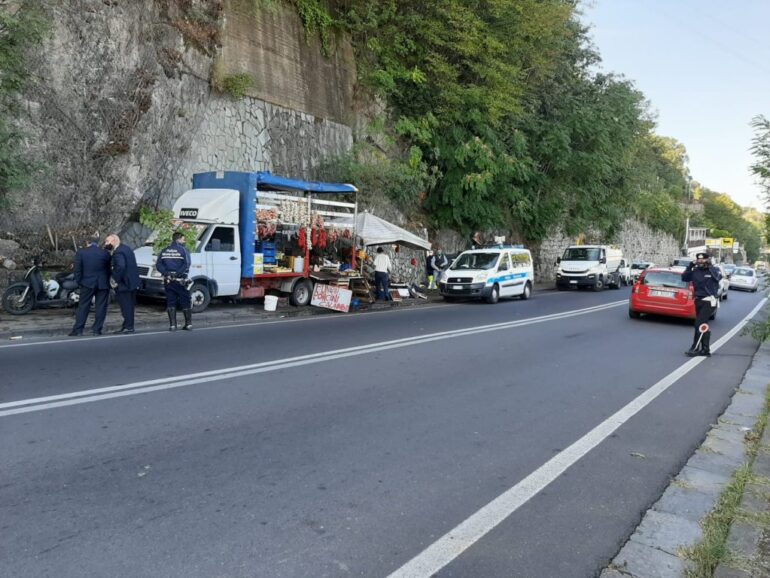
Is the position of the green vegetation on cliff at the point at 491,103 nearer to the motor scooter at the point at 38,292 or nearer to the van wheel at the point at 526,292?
the van wheel at the point at 526,292

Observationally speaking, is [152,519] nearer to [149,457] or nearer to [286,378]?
[149,457]

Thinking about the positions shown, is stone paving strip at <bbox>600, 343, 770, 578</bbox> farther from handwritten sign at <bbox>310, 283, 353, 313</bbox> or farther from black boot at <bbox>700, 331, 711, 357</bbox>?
handwritten sign at <bbox>310, 283, 353, 313</bbox>

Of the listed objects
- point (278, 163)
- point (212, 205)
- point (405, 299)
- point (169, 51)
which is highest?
point (169, 51)

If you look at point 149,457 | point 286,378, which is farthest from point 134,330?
point 149,457

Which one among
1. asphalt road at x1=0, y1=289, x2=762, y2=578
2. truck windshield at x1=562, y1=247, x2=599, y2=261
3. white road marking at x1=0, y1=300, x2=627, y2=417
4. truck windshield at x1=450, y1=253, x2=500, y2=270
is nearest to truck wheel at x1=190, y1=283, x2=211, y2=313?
asphalt road at x1=0, y1=289, x2=762, y2=578

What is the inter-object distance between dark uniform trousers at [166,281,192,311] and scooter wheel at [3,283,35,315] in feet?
10.6

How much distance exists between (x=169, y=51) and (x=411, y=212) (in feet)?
39.1

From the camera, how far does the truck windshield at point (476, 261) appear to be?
20266mm

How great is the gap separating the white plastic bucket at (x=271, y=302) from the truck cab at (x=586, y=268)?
56.2ft

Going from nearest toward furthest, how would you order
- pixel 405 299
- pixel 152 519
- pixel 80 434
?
pixel 152 519 → pixel 80 434 → pixel 405 299

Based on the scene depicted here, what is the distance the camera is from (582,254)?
93.2 ft

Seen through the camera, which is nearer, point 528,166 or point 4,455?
point 4,455

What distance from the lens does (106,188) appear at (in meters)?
14.9

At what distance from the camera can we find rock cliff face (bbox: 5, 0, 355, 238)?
46.0ft
